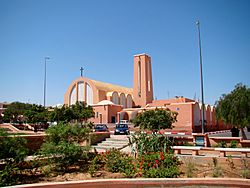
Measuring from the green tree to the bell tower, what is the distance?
3521 cm

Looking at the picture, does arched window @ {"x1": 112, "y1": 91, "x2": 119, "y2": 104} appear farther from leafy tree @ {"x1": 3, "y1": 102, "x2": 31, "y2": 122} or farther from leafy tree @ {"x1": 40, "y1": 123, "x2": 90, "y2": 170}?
leafy tree @ {"x1": 40, "y1": 123, "x2": 90, "y2": 170}

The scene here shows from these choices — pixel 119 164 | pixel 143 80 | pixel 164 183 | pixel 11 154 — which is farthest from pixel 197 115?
pixel 11 154

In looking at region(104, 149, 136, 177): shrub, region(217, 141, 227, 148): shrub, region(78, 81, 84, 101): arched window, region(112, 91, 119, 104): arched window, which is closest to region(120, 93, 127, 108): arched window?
region(112, 91, 119, 104): arched window

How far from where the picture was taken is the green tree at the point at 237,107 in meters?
15.5

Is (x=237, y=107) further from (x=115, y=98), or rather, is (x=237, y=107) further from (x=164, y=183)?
(x=115, y=98)

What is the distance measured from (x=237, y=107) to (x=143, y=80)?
121 ft

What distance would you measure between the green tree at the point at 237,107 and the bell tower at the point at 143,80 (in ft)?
116

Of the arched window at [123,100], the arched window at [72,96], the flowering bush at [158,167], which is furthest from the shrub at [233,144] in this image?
the arched window at [72,96]

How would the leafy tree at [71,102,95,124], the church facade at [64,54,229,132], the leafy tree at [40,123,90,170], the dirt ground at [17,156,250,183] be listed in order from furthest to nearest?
1. the church facade at [64,54,229,132]
2. the leafy tree at [71,102,95,124]
3. the leafy tree at [40,123,90,170]
4. the dirt ground at [17,156,250,183]

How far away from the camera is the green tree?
1554 cm

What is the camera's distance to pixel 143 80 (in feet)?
172

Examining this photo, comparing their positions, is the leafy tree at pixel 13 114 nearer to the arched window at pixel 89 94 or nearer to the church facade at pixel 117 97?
the church facade at pixel 117 97

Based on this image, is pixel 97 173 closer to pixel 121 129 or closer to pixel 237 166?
pixel 237 166

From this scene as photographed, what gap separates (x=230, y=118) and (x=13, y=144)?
13231 millimetres
